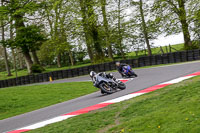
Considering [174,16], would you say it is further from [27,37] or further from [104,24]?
[27,37]

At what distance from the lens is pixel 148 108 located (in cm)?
732

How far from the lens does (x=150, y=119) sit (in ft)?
20.0

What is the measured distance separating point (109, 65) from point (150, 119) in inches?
999

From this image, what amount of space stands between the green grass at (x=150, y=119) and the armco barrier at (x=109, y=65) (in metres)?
19.6

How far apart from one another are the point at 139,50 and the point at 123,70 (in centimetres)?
2384

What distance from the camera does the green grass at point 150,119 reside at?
17.6ft

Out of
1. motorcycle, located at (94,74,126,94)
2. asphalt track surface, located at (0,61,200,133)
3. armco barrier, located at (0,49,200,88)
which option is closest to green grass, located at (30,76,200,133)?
asphalt track surface, located at (0,61,200,133)

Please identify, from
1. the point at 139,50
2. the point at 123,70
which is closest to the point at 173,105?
the point at 123,70

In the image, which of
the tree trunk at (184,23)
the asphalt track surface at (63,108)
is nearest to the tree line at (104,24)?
the tree trunk at (184,23)

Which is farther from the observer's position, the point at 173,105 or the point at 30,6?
the point at 30,6

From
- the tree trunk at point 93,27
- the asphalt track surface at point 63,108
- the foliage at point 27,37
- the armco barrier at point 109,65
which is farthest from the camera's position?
the foliage at point 27,37

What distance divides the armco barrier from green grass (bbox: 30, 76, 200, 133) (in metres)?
19.6

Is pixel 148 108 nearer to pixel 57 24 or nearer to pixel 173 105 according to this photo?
pixel 173 105

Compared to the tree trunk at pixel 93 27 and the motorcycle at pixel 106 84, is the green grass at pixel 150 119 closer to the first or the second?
the motorcycle at pixel 106 84
